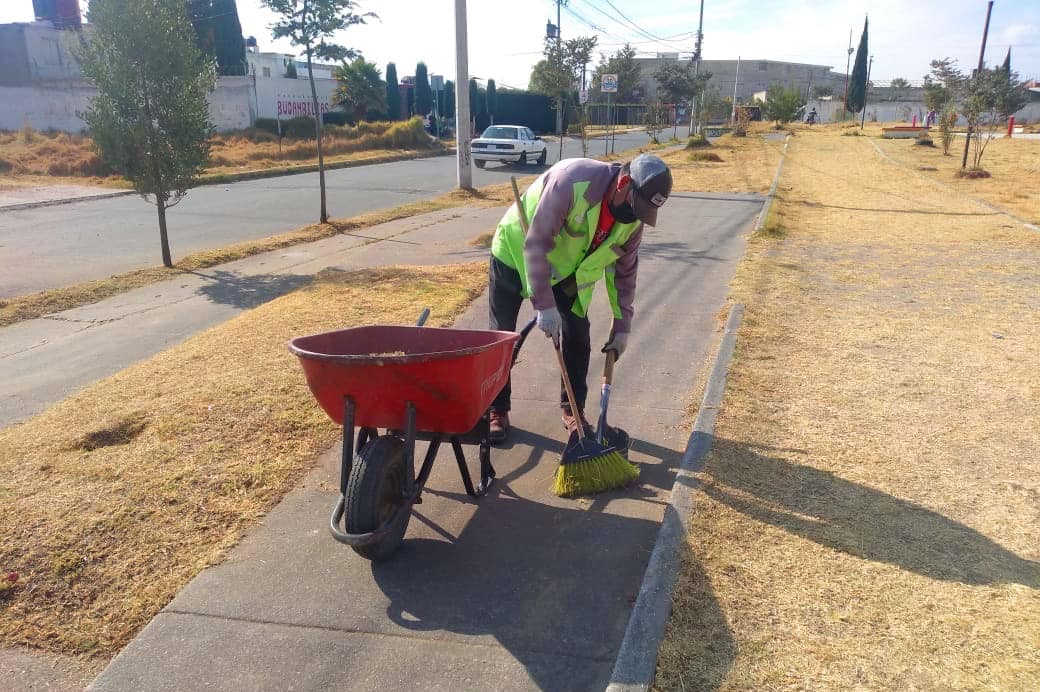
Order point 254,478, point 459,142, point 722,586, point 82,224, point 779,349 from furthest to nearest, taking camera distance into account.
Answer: point 459,142, point 82,224, point 779,349, point 254,478, point 722,586

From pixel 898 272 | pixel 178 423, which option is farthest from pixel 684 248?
pixel 178 423

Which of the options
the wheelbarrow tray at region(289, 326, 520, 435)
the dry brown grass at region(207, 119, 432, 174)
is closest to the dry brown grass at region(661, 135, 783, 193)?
the dry brown grass at region(207, 119, 432, 174)

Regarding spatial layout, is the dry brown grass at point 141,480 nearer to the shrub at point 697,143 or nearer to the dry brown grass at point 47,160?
the dry brown grass at point 47,160

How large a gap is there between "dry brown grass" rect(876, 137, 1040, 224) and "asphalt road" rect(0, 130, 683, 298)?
12636 millimetres

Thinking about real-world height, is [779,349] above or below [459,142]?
below

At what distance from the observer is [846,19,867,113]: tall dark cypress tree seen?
71.3 metres

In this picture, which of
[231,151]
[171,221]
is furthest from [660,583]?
[231,151]

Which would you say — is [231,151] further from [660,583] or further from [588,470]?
[660,583]

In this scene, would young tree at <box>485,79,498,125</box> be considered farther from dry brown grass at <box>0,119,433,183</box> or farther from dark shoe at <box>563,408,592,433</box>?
dark shoe at <box>563,408,592,433</box>

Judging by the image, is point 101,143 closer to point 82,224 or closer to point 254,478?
point 82,224

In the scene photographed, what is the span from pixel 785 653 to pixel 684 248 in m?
8.50

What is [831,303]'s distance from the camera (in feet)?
24.4

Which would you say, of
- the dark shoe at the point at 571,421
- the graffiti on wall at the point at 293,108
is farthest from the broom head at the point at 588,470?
the graffiti on wall at the point at 293,108

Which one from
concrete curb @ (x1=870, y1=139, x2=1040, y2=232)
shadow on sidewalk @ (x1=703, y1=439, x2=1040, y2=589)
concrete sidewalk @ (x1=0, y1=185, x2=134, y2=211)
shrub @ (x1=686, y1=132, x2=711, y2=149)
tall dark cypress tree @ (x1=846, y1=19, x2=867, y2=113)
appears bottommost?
shadow on sidewalk @ (x1=703, y1=439, x2=1040, y2=589)
